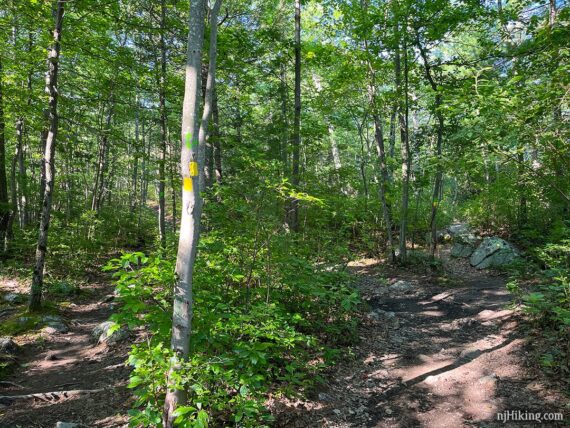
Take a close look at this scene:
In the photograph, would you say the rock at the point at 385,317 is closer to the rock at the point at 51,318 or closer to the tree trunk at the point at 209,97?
the tree trunk at the point at 209,97

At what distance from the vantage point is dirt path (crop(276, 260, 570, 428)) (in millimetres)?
3854

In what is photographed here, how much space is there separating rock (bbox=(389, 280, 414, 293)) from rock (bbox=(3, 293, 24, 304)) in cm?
979

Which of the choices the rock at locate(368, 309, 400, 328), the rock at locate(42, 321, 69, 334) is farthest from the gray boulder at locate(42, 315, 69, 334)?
the rock at locate(368, 309, 400, 328)

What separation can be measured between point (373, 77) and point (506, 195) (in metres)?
6.68

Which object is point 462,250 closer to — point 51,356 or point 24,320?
point 51,356

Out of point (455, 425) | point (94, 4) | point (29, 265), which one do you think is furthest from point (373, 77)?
point (29, 265)

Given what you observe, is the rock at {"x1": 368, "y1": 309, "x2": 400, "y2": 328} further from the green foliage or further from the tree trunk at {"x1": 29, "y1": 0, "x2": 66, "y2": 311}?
the tree trunk at {"x1": 29, "y1": 0, "x2": 66, "y2": 311}

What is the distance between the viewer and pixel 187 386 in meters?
3.09

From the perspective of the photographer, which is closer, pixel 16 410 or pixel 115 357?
pixel 16 410

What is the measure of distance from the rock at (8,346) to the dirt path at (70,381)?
0.41 ft

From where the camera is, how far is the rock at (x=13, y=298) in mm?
8054

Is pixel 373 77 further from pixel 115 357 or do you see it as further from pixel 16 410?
pixel 16 410

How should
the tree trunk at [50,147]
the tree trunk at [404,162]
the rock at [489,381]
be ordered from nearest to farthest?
1. the rock at [489,381]
2. the tree trunk at [50,147]
3. the tree trunk at [404,162]

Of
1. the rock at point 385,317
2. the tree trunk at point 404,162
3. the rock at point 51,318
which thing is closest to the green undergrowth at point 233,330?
the rock at point 385,317
